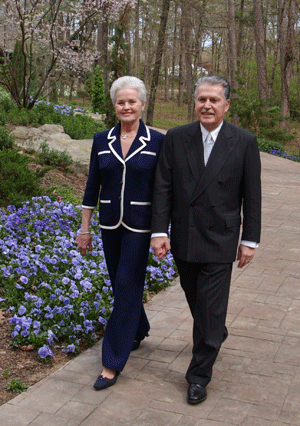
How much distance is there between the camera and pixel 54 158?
9.36 m

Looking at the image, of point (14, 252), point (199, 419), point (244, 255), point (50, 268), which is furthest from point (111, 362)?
point (14, 252)

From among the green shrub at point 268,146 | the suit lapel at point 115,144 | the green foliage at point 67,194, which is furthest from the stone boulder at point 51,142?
the green shrub at point 268,146

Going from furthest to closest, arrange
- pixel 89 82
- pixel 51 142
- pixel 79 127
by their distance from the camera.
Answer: pixel 89 82
pixel 79 127
pixel 51 142

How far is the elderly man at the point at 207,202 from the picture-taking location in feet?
10.8

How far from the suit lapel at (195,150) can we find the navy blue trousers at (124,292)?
A: 1.69 ft

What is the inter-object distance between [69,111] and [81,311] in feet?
36.4

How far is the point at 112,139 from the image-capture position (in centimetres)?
355

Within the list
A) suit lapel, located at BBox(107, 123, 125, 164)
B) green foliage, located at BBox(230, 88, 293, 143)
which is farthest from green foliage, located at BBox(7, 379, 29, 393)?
green foliage, located at BBox(230, 88, 293, 143)

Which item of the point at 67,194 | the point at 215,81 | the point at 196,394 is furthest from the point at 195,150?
the point at 67,194

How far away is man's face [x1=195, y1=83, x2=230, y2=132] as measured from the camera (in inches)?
128

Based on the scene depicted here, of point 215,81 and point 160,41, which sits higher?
point 160,41

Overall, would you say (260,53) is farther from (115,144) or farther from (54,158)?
(115,144)

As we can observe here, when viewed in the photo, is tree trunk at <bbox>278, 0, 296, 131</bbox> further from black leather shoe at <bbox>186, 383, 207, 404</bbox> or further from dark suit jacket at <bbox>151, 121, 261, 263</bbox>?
black leather shoe at <bbox>186, 383, 207, 404</bbox>

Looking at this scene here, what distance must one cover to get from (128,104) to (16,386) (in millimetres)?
1804
